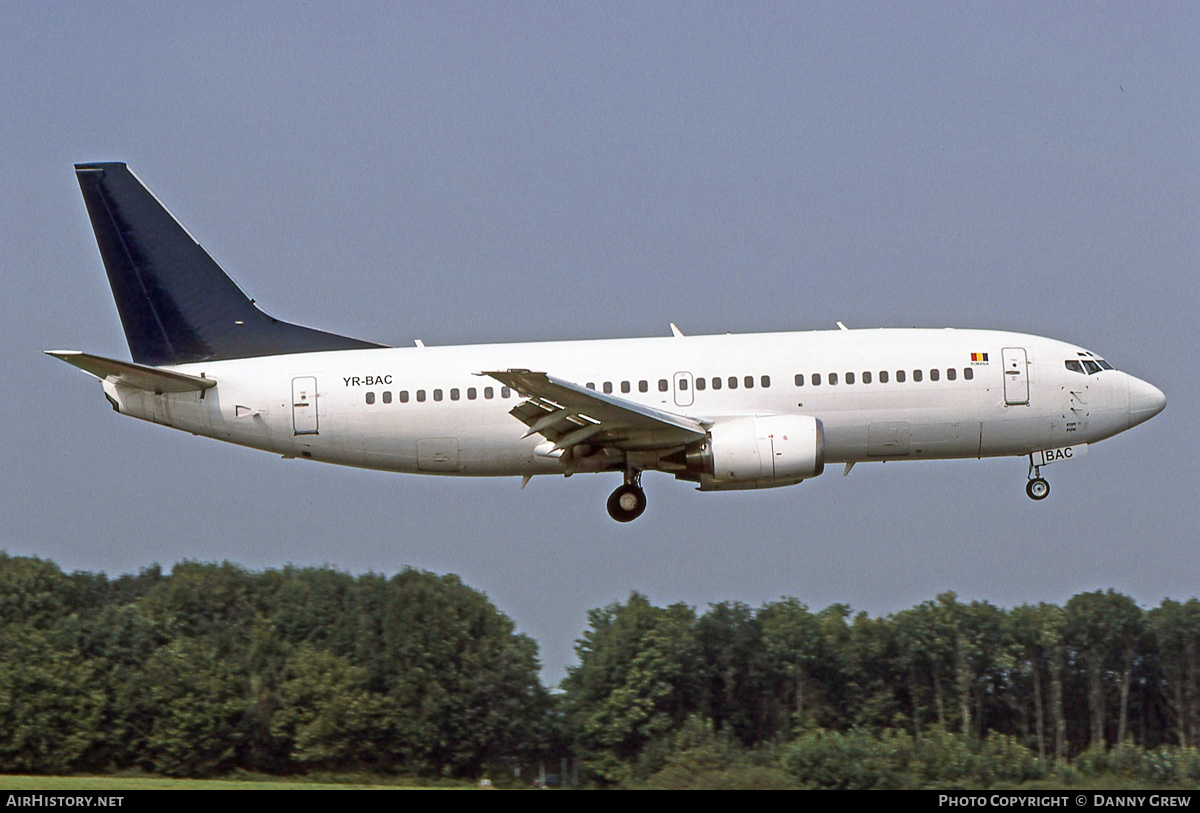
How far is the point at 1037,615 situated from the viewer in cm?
5550

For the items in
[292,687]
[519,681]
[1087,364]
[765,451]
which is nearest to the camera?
[765,451]

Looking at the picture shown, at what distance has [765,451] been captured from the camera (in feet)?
102

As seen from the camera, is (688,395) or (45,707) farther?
(45,707)

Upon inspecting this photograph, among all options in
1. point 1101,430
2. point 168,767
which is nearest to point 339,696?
point 168,767

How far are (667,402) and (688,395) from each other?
49 cm

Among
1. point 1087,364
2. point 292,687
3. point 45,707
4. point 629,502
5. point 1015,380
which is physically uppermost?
point 1087,364

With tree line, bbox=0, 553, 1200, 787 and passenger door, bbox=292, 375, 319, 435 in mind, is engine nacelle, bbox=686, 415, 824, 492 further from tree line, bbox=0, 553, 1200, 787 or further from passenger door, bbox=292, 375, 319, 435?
tree line, bbox=0, 553, 1200, 787

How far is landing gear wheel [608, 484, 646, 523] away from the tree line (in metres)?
9.20

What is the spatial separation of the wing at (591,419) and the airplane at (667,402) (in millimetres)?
57

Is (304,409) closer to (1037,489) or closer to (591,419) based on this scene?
(591,419)

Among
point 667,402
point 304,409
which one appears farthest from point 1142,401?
point 304,409

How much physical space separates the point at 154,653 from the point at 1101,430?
33020mm

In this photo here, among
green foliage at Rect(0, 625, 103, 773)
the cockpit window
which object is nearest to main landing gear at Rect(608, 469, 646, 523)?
the cockpit window

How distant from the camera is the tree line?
150 ft
